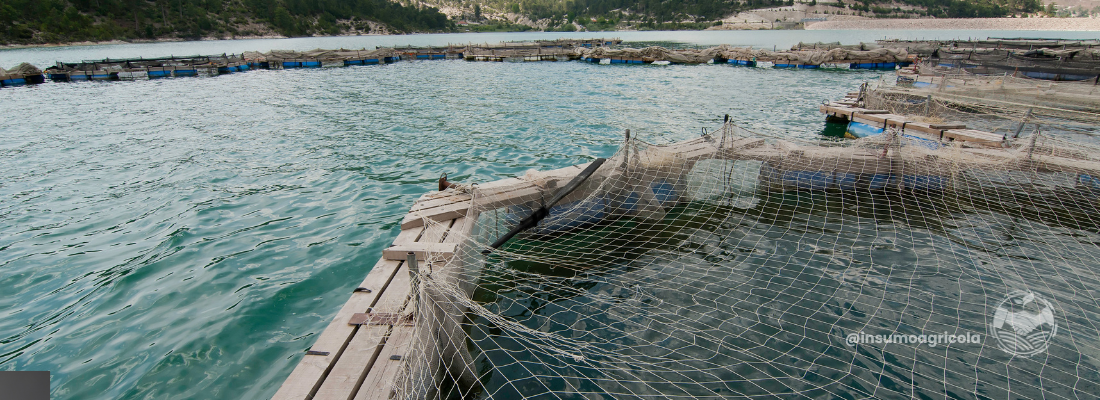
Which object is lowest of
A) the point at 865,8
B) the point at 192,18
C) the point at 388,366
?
the point at 388,366

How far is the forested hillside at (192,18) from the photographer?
275 feet

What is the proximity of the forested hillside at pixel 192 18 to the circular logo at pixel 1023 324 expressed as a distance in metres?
123

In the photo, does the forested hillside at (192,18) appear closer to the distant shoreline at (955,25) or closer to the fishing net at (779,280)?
the distant shoreline at (955,25)

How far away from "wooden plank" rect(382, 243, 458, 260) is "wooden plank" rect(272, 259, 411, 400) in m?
0.19

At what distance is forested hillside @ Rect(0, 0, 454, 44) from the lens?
83.9 meters

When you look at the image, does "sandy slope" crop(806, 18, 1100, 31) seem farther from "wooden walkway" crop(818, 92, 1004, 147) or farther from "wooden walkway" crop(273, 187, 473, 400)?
"wooden walkway" crop(273, 187, 473, 400)

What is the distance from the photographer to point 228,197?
10.4m

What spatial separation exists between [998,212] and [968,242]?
181 centimetres

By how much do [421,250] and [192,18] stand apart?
144 m
